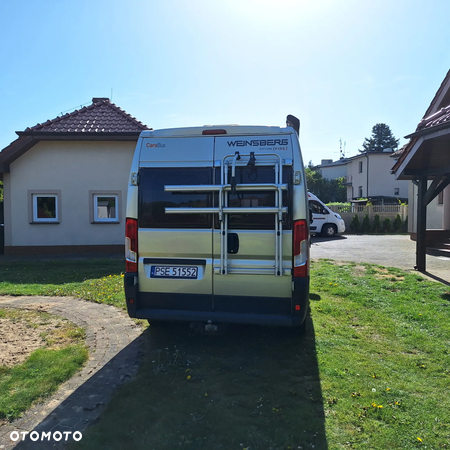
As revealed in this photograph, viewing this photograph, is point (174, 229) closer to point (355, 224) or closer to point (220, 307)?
point (220, 307)

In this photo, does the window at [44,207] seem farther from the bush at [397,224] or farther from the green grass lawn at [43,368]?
the bush at [397,224]

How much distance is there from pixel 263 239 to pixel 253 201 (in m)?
0.45

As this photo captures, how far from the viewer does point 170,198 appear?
4941mm

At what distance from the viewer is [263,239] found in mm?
4691

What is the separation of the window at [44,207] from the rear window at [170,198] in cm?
1114

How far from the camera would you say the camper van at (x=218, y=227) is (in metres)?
4.64

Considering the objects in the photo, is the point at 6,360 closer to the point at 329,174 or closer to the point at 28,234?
the point at 28,234

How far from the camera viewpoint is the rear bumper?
4.63m

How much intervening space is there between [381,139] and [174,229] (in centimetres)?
10123

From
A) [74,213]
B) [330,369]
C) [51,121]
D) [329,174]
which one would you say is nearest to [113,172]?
[74,213]

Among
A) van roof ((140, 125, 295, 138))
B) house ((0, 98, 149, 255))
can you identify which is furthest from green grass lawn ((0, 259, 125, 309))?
van roof ((140, 125, 295, 138))

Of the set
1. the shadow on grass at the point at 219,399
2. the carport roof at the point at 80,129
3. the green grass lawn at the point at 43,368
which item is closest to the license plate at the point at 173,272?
the shadow on grass at the point at 219,399

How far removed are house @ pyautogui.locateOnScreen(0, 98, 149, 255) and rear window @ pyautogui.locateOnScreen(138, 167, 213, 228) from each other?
10268 mm

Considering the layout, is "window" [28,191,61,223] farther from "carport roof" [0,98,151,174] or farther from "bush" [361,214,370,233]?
"bush" [361,214,370,233]
